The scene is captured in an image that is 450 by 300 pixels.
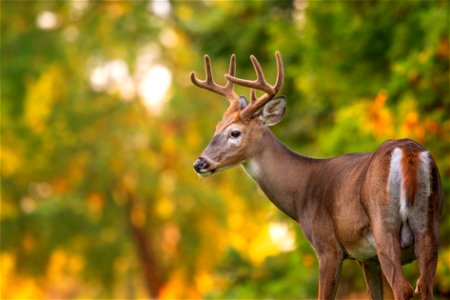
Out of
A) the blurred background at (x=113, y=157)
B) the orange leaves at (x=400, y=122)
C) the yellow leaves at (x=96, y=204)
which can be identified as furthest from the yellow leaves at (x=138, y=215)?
the orange leaves at (x=400, y=122)

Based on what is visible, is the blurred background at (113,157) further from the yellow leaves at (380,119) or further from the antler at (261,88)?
the antler at (261,88)

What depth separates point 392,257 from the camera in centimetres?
666

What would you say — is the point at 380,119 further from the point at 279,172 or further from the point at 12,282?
→ the point at 12,282

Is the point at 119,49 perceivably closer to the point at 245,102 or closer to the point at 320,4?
the point at 320,4

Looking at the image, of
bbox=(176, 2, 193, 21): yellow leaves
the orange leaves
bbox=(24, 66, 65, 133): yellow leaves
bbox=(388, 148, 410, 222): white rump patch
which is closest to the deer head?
bbox=(388, 148, 410, 222): white rump patch

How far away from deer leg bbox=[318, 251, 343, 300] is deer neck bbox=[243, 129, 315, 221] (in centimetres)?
66

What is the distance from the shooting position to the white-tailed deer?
6633 millimetres

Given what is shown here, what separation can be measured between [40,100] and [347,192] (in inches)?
855

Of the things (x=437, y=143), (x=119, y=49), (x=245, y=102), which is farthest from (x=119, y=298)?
(x=245, y=102)

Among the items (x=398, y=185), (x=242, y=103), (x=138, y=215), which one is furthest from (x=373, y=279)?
(x=138, y=215)

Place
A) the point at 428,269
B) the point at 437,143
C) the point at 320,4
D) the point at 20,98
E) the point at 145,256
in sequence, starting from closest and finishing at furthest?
the point at 428,269
the point at 437,143
the point at 320,4
the point at 20,98
the point at 145,256

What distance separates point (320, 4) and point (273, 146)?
30.4 ft

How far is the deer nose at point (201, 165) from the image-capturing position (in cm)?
802

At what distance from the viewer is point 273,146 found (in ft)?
27.0
